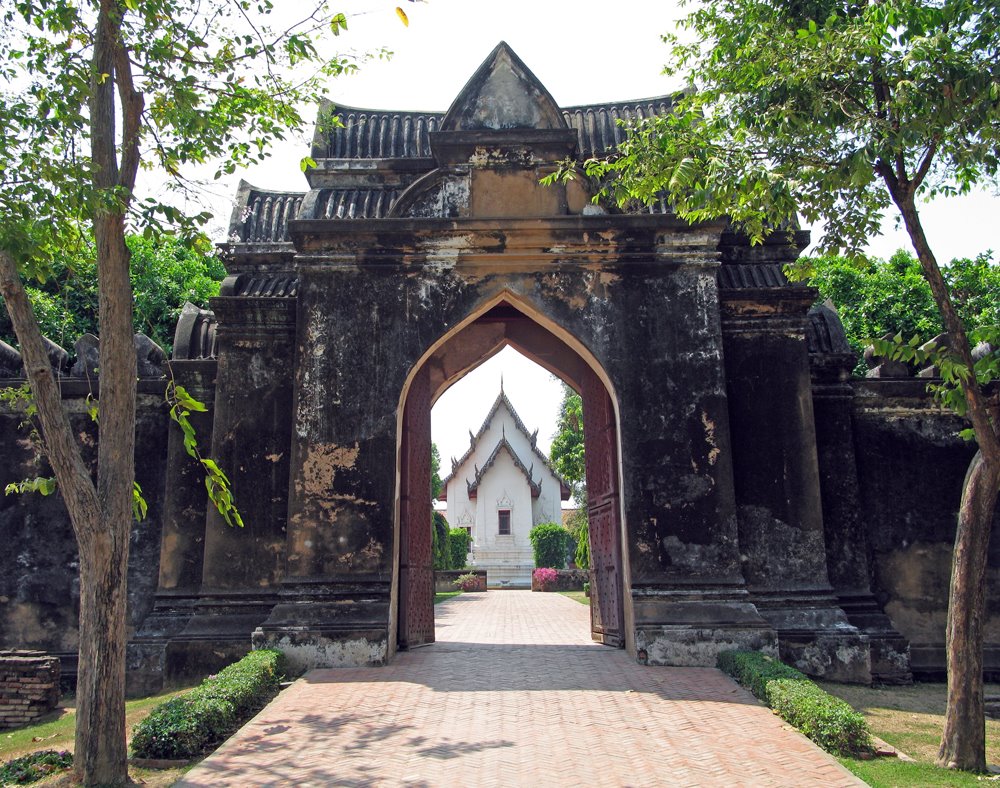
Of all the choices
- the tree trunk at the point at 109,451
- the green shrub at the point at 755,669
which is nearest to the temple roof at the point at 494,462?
the green shrub at the point at 755,669

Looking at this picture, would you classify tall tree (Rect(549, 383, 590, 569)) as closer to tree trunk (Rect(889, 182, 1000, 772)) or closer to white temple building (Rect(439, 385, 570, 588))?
white temple building (Rect(439, 385, 570, 588))

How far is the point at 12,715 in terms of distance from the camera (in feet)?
29.5

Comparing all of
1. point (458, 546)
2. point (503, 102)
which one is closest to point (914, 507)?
point (503, 102)

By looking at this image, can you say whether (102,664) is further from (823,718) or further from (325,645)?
(823,718)

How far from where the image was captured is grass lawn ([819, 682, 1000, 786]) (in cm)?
594

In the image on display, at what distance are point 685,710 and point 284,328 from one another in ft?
19.9

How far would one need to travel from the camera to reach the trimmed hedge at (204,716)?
20.9 feet

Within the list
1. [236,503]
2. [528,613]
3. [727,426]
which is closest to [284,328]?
[236,503]

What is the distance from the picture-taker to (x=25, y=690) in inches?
358

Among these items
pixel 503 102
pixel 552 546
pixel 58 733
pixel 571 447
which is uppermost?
pixel 503 102

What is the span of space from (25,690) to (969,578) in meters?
8.57

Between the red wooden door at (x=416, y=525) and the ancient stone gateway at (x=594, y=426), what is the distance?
1.6 inches

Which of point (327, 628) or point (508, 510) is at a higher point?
point (508, 510)

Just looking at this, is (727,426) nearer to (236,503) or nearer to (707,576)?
(707,576)
